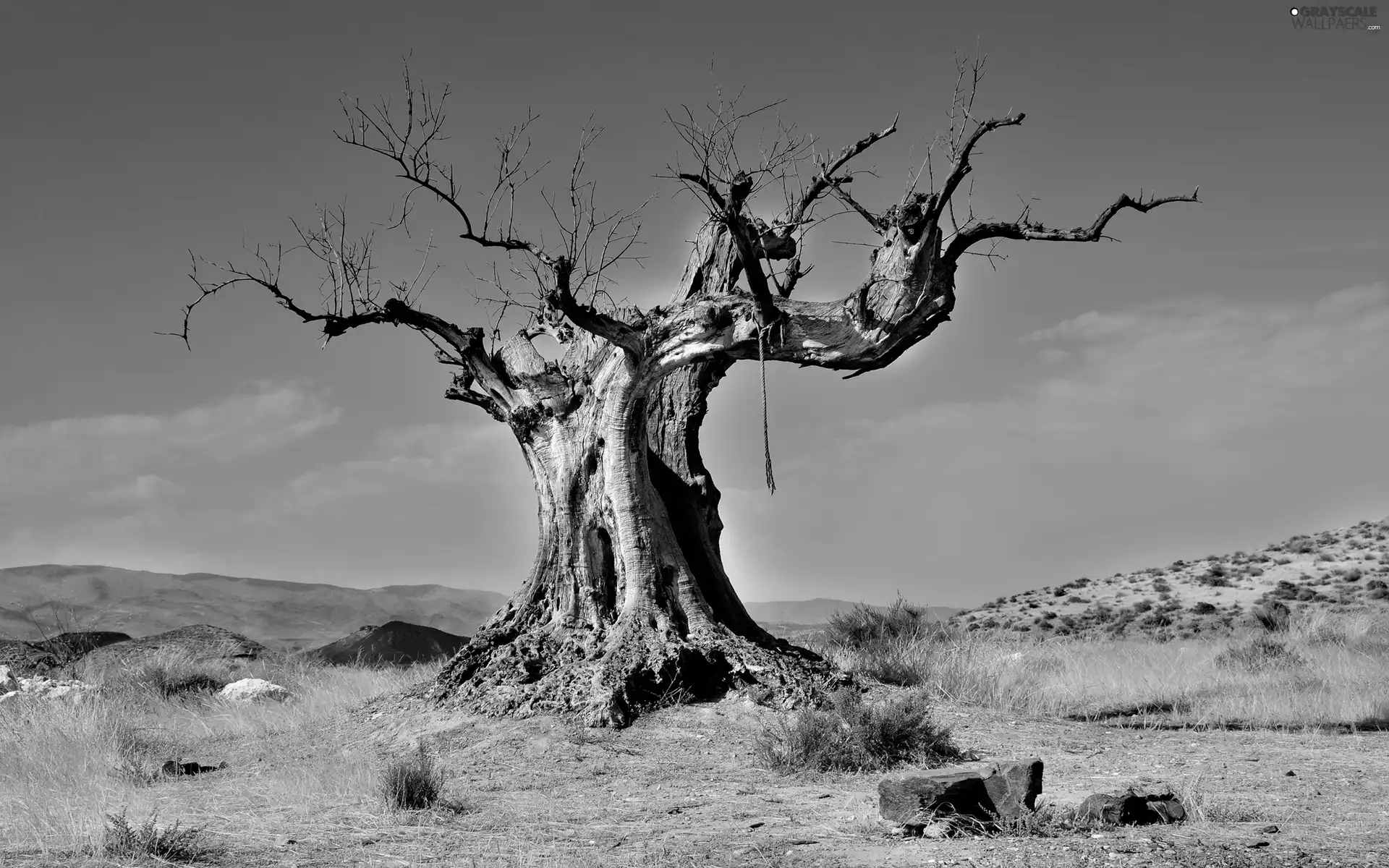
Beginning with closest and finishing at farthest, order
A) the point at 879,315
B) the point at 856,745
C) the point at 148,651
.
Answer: the point at 856,745, the point at 879,315, the point at 148,651

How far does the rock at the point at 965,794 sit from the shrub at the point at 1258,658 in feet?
40.7

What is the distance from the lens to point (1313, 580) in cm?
3922

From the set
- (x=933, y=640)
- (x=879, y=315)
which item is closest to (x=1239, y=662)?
(x=933, y=640)

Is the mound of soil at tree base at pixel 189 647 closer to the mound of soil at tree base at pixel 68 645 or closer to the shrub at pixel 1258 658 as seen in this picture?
the mound of soil at tree base at pixel 68 645

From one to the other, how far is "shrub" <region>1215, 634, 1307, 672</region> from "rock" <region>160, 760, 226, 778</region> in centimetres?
1472

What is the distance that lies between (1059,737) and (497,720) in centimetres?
587

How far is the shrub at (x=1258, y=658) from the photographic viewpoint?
1769 cm

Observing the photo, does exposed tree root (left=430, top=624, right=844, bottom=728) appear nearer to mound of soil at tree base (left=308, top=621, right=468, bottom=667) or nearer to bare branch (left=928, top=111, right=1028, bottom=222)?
bare branch (left=928, top=111, right=1028, bottom=222)

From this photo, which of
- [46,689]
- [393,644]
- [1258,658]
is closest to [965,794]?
[1258,658]

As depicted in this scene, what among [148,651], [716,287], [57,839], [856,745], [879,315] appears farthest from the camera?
[148,651]

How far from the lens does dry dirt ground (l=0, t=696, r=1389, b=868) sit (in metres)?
6.41

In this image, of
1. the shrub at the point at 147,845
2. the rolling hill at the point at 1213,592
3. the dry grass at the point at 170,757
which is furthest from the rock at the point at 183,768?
the rolling hill at the point at 1213,592

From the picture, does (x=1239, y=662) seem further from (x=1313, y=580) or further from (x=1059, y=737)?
(x=1313, y=580)

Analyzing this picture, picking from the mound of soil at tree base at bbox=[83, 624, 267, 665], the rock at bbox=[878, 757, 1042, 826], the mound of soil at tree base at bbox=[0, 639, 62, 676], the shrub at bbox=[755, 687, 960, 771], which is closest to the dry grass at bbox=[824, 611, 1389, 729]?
the shrub at bbox=[755, 687, 960, 771]
